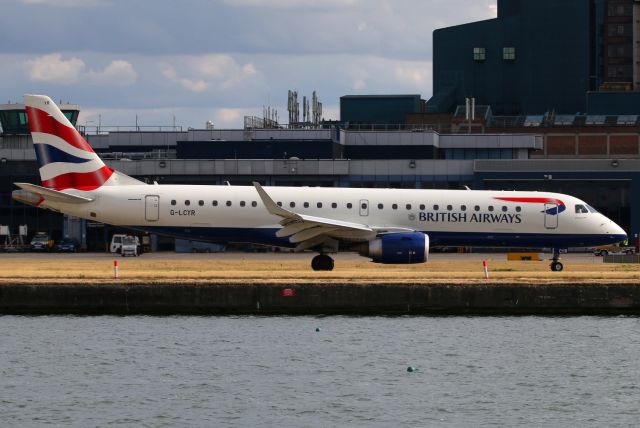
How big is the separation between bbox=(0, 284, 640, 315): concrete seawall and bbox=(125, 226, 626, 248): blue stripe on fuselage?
31.4 ft

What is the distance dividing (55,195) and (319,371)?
911 inches

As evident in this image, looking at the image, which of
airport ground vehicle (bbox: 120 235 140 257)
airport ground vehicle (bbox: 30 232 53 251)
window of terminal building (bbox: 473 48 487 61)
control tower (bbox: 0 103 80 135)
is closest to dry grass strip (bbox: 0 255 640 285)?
airport ground vehicle (bbox: 120 235 140 257)

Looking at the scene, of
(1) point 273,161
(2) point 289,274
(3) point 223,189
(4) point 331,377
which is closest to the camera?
(4) point 331,377

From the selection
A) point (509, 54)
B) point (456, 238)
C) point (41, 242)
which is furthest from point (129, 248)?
point (509, 54)

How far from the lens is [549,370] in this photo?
1638 inches

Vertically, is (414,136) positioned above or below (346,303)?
above

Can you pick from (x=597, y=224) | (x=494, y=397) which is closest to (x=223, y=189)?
(x=597, y=224)

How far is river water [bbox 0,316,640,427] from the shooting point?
113 ft

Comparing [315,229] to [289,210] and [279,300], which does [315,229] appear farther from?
[279,300]

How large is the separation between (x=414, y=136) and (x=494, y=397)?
8744cm

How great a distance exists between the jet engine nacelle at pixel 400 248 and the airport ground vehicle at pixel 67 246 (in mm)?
51949

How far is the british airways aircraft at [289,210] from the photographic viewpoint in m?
59.8

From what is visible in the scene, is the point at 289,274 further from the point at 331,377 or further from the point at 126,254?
the point at 126,254

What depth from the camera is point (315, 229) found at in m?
58.3
